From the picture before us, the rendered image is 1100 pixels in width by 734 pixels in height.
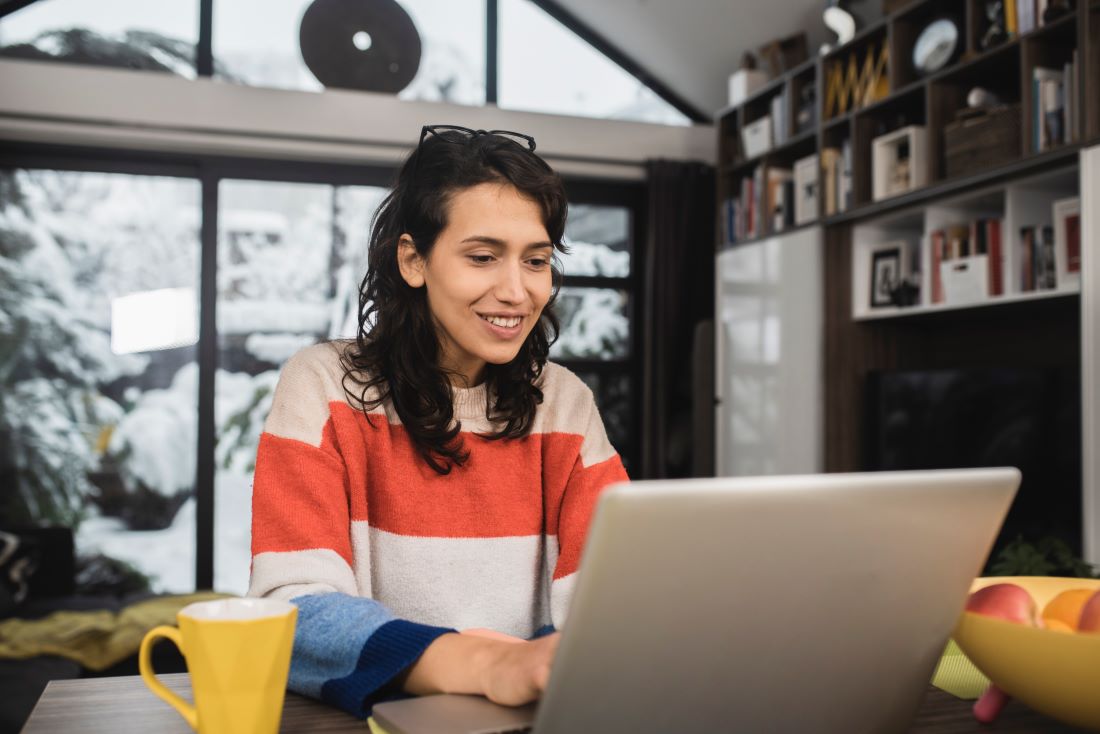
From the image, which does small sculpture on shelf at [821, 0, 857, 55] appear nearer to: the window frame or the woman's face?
the window frame

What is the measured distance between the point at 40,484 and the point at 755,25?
378cm

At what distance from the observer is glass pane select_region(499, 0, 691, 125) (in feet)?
15.4

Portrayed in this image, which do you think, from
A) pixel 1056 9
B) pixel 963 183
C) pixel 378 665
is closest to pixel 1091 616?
pixel 378 665

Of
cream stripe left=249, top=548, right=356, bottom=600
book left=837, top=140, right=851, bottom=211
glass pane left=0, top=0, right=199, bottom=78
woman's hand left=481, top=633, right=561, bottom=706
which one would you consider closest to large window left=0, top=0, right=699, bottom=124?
glass pane left=0, top=0, right=199, bottom=78

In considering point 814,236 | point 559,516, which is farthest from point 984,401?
point 559,516

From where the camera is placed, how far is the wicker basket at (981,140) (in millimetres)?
2771

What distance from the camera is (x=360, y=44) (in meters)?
3.98

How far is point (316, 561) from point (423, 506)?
0.22m

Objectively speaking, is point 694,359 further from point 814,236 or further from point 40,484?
point 40,484

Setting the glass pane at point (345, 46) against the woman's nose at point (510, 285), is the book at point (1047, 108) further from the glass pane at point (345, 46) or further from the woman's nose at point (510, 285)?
the glass pane at point (345, 46)

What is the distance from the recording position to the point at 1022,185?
2.85 m

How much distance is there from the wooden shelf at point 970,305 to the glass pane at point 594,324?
1396mm

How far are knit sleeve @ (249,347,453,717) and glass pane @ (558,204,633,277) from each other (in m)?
3.69

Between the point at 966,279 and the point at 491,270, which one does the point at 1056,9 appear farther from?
the point at 491,270
